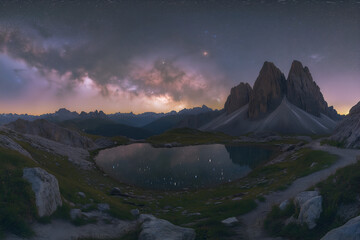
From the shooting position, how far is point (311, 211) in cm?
1139

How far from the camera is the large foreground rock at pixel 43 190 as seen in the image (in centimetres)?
1272

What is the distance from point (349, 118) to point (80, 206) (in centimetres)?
6029

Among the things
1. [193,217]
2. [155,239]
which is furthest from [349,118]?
[155,239]

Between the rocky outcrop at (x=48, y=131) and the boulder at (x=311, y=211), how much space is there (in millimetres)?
105496

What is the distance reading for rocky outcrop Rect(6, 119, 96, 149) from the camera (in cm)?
8844

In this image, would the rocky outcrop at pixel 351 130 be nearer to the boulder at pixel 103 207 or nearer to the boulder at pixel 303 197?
the boulder at pixel 303 197

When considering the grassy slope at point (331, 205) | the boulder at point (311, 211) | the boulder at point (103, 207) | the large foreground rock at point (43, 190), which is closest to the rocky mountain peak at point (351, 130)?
the grassy slope at point (331, 205)

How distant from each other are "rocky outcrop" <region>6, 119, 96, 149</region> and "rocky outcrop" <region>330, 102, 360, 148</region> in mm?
111242

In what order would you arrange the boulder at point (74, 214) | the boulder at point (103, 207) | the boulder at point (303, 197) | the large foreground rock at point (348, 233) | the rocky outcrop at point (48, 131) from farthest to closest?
the rocky outcrop at point (48, 131) < the boulder at point (103, 207) < the boulder at point (74, 214) < the boulder at point (303, 197) < the large foreground rock at point (348, 233)

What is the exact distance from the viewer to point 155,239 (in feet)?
36.3

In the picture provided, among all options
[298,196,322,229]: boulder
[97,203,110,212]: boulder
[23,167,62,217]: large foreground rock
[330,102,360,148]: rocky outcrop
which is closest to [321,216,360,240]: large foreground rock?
[298,196,322,229]: boulder

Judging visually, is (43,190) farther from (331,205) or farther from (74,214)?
(331,205)

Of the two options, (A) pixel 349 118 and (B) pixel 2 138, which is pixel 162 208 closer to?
(B) pixel 2 138

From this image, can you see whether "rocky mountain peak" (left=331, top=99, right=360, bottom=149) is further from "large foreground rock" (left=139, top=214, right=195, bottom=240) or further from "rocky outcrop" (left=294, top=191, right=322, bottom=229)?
"large foreground rock" (left=139, top=214, right=195, bottom=240)
